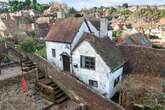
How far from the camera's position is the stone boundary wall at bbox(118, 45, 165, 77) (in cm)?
1692

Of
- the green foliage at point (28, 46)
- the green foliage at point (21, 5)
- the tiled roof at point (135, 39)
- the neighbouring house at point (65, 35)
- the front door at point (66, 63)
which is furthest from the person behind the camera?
the green foliage at point (21, 5)

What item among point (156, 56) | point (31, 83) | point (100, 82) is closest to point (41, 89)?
point (31, 83)

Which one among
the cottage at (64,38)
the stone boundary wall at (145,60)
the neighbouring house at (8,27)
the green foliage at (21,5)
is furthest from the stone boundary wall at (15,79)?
the green foliage at (21,5)

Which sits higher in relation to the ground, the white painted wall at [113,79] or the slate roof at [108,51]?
the slate roof at [108,51]

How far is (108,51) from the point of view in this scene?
17562 mm

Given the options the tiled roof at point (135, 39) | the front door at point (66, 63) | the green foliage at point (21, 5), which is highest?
the green foliage at point (21, 5)

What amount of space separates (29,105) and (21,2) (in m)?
87.9

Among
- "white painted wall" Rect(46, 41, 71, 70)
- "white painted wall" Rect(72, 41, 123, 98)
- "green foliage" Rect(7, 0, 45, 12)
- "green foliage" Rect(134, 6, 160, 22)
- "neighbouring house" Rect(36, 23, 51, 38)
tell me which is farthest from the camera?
"green foliage" Rect(134, 6, 160, 22)

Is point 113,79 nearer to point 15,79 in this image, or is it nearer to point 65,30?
point 65,30

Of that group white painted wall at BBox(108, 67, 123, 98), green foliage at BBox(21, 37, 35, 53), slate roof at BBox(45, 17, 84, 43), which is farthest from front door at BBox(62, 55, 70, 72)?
green foliage at BBox(21, 37, 35, 53)

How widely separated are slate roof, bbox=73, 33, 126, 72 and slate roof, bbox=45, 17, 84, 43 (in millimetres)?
1123

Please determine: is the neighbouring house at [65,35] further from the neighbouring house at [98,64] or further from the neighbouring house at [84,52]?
the neighbouring house at [98,64]

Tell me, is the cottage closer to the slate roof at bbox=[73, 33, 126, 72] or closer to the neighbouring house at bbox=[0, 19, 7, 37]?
the slate roof at bbox=[73, 33, 126, 72]

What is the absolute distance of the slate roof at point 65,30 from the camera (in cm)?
1892
